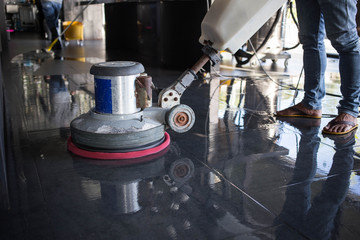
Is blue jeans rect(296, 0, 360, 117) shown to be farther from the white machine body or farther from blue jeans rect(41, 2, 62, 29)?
blue jeans rect(41, 2, 62, 29)

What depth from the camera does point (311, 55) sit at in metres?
1.97

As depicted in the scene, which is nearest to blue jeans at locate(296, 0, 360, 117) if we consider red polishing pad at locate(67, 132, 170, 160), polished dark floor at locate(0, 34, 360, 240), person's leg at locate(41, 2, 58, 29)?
polished dark floor at locate(0, 34, 360, 240)

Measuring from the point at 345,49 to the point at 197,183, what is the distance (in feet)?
3.40

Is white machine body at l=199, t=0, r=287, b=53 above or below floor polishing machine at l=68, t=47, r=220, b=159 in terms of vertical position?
above

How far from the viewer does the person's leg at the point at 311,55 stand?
1.87m

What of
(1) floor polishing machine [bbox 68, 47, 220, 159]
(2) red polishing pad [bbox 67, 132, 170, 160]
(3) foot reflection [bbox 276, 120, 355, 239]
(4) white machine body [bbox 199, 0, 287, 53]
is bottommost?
(3) foot reflection [bbox 276, 120, 355, 239]

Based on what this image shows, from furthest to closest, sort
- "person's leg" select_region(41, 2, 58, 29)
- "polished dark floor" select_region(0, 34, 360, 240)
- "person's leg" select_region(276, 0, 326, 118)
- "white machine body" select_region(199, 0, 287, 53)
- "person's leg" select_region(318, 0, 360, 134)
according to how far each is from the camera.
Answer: "person's leg" select_region(41, 2, 58, 29)
"person's leg" select_region(276, 0, 326, 118)
"person's leg" select_region(318, 0, 360, 134)
"white machine body" select_region(199, 0, 287, 53)
"polished dark floor" select_region(0, 34, 360, 240)

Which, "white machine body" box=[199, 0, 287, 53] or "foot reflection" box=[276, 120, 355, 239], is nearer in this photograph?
"foot reflection" box=[276, 120, 355, 239]

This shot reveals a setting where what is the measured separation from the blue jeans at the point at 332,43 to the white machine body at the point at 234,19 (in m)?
0.35

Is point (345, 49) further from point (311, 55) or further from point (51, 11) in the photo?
point (51, 11)

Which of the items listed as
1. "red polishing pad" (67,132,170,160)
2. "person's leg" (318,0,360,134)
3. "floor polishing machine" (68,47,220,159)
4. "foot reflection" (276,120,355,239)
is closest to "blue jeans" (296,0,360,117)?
"person's leg" (318,0,360,134)

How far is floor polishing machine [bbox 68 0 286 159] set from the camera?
145 centimetres

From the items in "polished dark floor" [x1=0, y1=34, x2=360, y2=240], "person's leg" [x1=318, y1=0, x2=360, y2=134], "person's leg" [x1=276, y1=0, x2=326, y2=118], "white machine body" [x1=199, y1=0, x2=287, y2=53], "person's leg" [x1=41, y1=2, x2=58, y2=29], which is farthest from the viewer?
"person's leg" [x1=41, y1=2, x2=58, y2=29]

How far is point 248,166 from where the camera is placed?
4.68 feet
